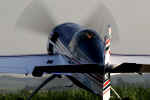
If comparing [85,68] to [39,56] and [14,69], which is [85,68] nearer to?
[14,69]

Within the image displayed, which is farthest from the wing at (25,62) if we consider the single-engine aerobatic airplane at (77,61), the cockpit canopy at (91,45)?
the cockpit canopy at (91,45)

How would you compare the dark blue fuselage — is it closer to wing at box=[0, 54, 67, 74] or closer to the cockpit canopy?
the cockpit canopy

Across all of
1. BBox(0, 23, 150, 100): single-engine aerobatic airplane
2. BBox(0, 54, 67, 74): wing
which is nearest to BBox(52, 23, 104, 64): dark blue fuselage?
BBox(0, 23, 150, 100): single-engine aerobatic airplane

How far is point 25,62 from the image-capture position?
651 inches

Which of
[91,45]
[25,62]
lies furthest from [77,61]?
[25,62]

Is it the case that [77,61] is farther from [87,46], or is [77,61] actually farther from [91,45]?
[91,45]

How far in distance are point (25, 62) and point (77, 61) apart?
435 cm

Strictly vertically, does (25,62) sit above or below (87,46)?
below

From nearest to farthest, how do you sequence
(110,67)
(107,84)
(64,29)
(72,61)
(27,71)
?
1. (110,67)
2. (107,84)
3. (72,61)
4. (27,71)
5. (64,29)

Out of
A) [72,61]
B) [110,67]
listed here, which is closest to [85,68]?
[110,67]

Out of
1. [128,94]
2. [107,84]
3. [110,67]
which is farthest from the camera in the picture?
[128,94]

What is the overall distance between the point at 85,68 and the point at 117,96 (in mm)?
6004

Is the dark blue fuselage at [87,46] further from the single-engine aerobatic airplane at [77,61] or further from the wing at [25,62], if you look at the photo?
the wing at [25,62]

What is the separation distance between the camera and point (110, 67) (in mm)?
10086
